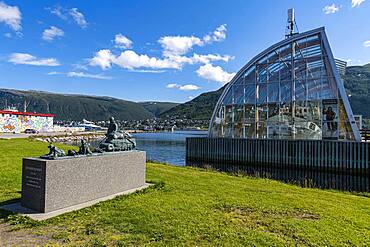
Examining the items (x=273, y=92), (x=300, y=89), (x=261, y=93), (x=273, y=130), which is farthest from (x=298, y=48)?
(x=273, y=130)

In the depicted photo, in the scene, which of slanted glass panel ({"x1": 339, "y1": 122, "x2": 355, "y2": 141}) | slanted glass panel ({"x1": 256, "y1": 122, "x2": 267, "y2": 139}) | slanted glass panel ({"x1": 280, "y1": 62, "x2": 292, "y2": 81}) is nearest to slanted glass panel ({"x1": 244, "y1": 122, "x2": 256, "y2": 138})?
slanted glass panel ({"x1": 256, "y1": 122, "x2": 267, "y2": 139})

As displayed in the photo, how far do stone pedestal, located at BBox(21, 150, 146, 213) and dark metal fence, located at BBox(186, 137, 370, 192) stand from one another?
1262 cm

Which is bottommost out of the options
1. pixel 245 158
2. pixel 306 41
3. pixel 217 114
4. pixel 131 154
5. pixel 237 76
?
pixel 245 158

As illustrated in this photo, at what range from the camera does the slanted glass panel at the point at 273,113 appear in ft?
85.1

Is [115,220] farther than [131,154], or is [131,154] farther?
[131,154]

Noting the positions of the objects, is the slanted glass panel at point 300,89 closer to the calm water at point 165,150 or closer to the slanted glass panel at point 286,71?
the slanted glass panel at point 286,71

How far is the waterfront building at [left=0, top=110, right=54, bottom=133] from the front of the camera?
55562mm

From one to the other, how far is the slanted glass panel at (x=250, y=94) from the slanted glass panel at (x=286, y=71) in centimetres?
281

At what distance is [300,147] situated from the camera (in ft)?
78.2

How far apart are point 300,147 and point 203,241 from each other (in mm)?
20978

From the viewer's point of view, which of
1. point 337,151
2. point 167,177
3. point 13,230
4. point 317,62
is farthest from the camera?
point 317,62

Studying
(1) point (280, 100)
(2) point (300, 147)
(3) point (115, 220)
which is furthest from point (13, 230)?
(1) point (280, 100)

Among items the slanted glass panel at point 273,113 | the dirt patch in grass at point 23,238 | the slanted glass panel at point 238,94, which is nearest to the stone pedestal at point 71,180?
the dirt patch in grass at point 23,238

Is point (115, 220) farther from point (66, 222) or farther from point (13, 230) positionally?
point (13, 230)
